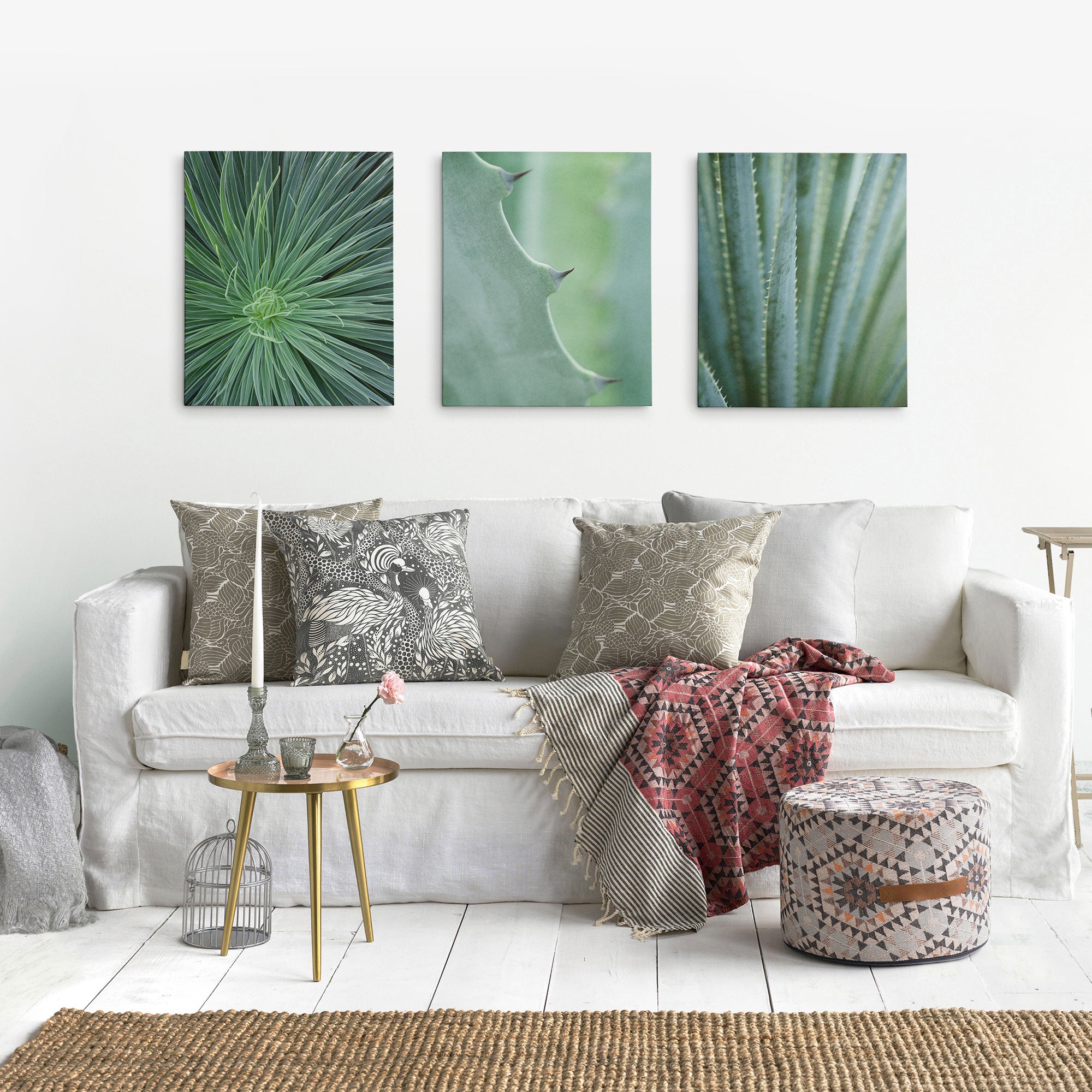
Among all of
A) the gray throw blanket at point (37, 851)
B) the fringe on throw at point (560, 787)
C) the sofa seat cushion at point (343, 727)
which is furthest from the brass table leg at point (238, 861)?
the fringe on throw at point (560, 787)

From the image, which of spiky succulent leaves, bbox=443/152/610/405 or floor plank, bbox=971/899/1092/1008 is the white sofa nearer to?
floor plank, bbox=971/899/1092/1008

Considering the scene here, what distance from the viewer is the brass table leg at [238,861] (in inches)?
95.8

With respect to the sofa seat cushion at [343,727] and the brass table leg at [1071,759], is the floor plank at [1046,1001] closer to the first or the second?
the brass table leg at [1071,759]

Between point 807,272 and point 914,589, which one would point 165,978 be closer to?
point 914,589

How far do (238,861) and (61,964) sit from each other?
1.30 ft

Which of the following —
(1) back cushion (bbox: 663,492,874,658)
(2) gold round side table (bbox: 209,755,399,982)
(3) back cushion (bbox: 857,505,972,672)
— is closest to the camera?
(2) gold round side table (bbox: 209,755,399,982)

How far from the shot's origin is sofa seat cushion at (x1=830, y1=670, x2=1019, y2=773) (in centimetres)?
273

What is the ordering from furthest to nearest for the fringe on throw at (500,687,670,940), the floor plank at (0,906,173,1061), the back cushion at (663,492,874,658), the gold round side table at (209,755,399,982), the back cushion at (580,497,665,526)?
the back cushion at (580,497,665,526) → the back cushion at (663,492,874,658) → the fringe on throw at (500,687,670,940) → the gold round side table at (209,755,399,982) → the floor plank at (0,906,173,1061)

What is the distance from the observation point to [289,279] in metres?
3.75

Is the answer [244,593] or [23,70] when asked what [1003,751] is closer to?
[244,593]

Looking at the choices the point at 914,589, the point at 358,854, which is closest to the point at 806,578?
the point at 914,589

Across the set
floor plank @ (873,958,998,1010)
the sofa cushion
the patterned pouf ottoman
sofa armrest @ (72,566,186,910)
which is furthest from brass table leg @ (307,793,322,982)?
floor plank @ (873,958,998,1010)

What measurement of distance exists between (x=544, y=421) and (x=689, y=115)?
1041mm

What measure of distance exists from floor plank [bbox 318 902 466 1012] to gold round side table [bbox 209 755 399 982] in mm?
55
